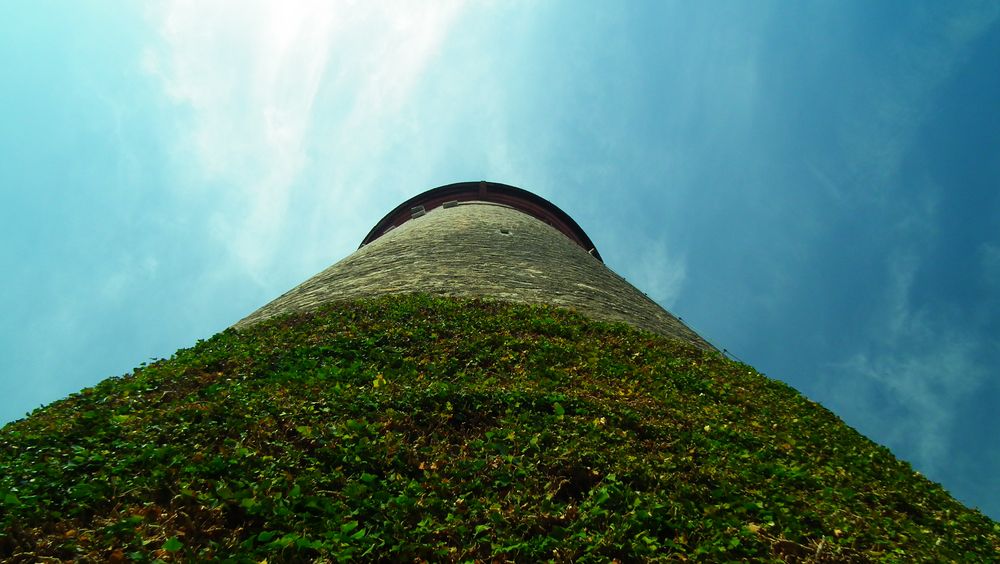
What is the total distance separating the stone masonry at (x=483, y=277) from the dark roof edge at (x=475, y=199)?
6.24 m

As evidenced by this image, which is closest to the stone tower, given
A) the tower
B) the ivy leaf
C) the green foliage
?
the tower

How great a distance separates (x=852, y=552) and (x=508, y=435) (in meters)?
1.74

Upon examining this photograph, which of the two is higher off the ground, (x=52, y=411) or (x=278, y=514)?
(x=52, y=411)

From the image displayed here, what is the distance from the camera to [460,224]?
10.0 m

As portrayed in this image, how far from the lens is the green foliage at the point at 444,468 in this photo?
2.57 m

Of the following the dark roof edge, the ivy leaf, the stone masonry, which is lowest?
the ivy leaf

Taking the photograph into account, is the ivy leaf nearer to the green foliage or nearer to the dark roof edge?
the green foliage

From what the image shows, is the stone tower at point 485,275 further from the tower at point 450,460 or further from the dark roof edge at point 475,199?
the dark roof edge at point 475,199

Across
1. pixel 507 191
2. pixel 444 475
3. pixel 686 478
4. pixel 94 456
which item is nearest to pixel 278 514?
pixel 444 475

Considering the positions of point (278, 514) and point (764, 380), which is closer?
point (278, 514)

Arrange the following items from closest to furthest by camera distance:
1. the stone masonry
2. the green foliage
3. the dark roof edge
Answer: the green foliage, the stone masonry, the dark roof edge

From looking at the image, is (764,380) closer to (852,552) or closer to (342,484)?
(852,552)

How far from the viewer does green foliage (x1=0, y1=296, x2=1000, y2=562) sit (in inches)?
101

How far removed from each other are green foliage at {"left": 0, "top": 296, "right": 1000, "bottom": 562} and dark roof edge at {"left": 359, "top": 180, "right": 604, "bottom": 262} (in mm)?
11366
